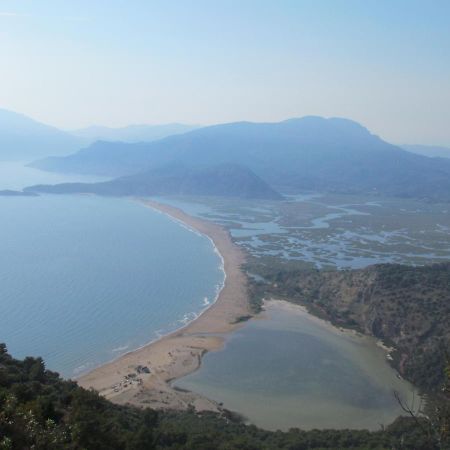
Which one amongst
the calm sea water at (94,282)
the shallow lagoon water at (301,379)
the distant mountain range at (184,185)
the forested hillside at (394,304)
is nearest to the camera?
the shallow lagoon water at (301,379)

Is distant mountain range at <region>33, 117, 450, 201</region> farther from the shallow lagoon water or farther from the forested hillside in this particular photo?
the shallow lagoon water

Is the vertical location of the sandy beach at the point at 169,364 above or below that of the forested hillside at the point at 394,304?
below

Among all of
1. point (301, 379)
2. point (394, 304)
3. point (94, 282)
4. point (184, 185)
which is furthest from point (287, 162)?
point (301, 379)

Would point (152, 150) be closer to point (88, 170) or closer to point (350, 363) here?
point (88, 170)

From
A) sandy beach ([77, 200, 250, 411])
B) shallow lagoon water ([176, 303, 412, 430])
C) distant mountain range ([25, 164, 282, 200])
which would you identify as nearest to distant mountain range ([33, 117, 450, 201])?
distant mountain range ([25, 164, 282, 200])

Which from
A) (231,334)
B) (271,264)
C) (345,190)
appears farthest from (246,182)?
(231,334)

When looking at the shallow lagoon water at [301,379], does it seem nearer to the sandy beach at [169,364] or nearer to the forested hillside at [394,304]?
the sandy beach at [169,364]

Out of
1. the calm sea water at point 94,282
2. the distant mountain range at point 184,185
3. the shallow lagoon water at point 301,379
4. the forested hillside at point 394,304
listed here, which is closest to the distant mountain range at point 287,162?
the distant mountain range at point 184,185
